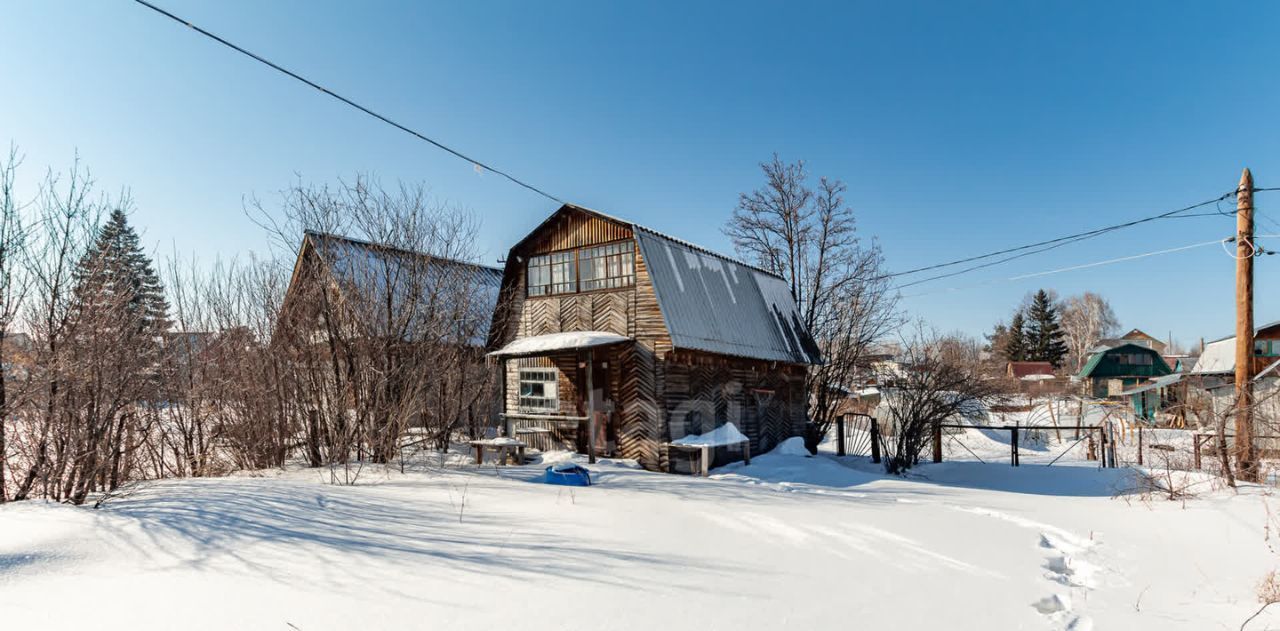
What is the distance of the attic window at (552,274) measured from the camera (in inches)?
637

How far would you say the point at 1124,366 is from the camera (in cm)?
4494

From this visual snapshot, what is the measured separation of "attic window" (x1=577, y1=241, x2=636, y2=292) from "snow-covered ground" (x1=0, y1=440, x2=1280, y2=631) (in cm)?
696

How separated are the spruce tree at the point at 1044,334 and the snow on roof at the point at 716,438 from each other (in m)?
58.3

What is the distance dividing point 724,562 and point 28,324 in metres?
9.08

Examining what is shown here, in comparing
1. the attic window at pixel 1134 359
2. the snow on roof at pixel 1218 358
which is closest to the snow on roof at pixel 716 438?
the snow on roof at pixel 1218 358

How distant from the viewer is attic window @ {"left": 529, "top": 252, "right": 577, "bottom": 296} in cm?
1617

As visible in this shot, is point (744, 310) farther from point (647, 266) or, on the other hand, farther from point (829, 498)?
point (829, 498)

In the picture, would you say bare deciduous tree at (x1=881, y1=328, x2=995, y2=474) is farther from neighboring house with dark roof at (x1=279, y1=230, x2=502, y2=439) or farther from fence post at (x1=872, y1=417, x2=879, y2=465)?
neighboring house with dark roof at (x1=279, y1=230, x2=502, y2=439)

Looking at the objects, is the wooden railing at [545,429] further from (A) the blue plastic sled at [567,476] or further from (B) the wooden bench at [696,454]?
(A) the blue plastic sled at [567,476]

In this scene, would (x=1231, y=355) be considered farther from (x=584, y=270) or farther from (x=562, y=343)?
(x=562, y=343)

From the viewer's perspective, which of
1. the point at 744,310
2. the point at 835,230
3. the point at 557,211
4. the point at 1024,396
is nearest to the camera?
the point at 557,211

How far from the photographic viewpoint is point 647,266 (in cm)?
1460

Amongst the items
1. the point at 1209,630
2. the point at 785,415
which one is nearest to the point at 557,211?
the point at 785,415

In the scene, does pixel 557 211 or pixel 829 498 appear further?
pixel 557 211
